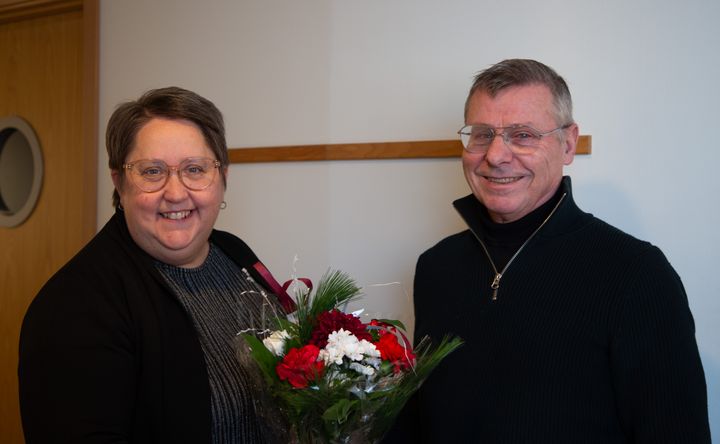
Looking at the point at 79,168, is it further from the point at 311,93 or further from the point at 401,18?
the point at 401,18

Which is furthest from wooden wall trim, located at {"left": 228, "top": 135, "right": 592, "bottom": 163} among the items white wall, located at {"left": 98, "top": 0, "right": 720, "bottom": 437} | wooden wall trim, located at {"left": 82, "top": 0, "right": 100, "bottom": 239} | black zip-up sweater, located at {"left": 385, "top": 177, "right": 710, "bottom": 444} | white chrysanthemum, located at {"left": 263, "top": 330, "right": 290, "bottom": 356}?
white chrysanthemum, located at {"left": 263, "top": 330, "right": 290, "bottom": 356}

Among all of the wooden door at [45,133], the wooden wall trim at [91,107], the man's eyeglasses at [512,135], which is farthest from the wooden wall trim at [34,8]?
the man's eyeglasses at [512,135]

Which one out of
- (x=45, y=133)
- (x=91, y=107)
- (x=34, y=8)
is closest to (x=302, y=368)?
(x=91, y=107)

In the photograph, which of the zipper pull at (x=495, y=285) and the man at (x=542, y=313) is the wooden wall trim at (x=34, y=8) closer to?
the man at (x=542, y=313)

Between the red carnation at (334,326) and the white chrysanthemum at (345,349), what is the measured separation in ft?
0.09

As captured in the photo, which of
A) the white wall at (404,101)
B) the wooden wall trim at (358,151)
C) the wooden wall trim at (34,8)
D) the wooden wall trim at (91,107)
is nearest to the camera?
the white wall at (404,101)

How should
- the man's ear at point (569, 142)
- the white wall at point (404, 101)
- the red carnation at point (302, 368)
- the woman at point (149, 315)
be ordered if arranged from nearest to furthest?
1. the red carnation at point (302, 368)
2. the woman at point (149, 315)
3. the man's ear at point (569, 142)
4. the white wall at point (404, 101)

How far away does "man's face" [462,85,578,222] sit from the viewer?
4.98ft

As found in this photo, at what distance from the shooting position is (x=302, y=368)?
3.81ft

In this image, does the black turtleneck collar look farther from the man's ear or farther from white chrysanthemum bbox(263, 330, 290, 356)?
white chrysanthemum bbox(263, 330, 290, 356)

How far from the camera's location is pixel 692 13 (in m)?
1.94

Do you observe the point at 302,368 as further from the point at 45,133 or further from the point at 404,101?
the point at 45,133

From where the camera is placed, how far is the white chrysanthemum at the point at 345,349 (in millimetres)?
1167

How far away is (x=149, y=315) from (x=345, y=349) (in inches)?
19.4
